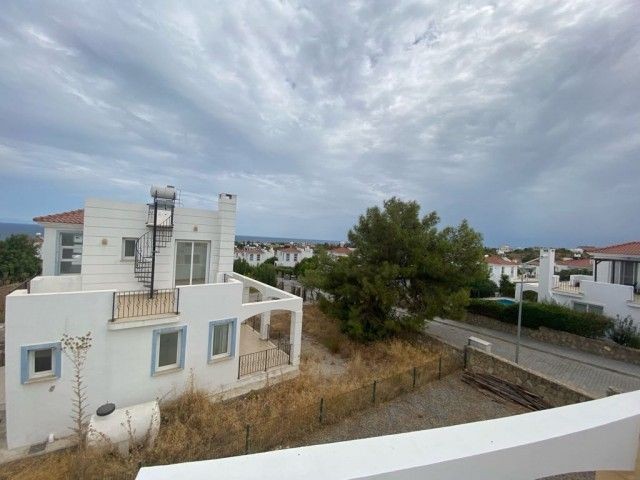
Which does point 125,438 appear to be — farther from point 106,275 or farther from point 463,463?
point 463,463

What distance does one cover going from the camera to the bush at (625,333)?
14.6m

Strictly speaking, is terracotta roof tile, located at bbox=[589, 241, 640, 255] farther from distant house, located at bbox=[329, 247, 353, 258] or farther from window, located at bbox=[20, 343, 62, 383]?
window, located at bbox=[20, 343, 62, 383]

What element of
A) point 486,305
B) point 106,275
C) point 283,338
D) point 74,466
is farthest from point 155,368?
point 486,305

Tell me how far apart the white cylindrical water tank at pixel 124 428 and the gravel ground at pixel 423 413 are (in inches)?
143

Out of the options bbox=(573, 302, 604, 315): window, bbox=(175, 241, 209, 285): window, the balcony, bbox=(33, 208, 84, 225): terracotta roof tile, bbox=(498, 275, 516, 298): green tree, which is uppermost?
bbox=(33, 208, 84, 225): terracotta roof tile

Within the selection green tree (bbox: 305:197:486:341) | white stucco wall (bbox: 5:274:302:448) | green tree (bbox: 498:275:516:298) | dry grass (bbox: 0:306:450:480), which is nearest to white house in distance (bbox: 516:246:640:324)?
green tree (bbox: 305:197:486:341)

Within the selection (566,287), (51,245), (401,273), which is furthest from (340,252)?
(51,245)

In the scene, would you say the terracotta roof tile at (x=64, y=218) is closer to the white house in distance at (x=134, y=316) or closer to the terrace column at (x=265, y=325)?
the white house in distance at (x=134, y=316)

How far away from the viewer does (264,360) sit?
1164cm

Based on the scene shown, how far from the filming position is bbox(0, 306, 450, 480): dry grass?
6793 millimetres

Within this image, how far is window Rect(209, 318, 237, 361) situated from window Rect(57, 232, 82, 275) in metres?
5.91

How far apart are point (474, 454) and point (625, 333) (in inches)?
773

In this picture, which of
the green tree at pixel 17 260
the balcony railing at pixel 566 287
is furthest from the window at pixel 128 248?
the green tree at pixel 17 260

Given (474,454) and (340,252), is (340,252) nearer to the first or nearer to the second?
(340,252)
